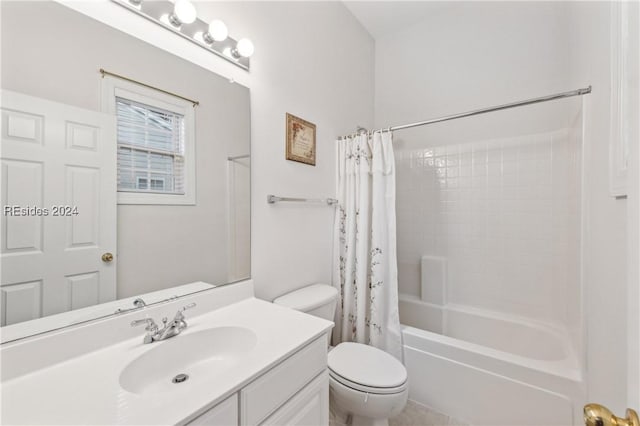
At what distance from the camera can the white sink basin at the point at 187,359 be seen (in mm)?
772

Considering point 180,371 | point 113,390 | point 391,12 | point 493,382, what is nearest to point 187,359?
point 180,371

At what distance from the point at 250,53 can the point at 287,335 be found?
1278 mm

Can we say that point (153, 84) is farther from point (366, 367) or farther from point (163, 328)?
point (366, 367)

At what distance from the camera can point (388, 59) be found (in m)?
2.46

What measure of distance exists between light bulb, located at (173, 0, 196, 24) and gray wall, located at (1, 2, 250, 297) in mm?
146

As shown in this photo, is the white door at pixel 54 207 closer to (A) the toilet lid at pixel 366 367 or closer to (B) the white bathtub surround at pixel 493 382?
(A) the toilet lid at pixel 366 367

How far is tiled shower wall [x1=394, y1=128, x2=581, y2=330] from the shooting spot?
177cm

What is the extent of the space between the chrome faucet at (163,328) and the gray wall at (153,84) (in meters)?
0.13

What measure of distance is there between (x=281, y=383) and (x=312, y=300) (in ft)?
2.19

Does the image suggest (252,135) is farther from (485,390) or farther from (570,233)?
(570,233)

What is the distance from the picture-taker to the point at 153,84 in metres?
0.98

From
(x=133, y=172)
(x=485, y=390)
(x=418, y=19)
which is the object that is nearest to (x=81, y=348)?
(x=133, y=172)

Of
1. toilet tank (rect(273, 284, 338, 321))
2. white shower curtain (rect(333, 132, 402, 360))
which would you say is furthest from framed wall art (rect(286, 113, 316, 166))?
toilet tank (rect(273, 284, 338, 321))

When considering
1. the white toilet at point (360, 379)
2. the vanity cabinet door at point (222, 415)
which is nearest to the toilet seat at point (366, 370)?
the white toilet at point (360, 379)
